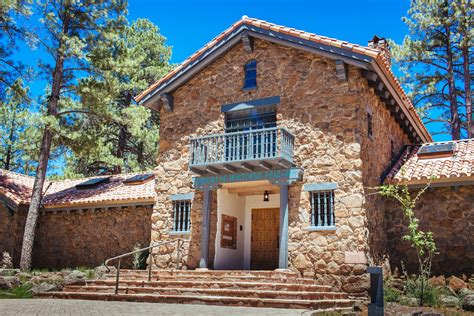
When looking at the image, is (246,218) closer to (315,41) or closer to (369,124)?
(369,124)

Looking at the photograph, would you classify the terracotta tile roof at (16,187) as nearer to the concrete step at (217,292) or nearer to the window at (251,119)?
the concrete step at (217,292)

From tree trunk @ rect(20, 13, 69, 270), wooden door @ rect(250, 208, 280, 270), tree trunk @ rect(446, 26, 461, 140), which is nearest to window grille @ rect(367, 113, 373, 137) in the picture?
wooden door @ rect(250, 208, 280, 270)

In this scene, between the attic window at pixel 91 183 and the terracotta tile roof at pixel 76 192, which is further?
the attic window at pixel 91 183

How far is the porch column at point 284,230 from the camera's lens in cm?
1392

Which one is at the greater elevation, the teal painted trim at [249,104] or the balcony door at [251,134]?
the teal painted trim at [249,104]

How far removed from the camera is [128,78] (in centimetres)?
2906

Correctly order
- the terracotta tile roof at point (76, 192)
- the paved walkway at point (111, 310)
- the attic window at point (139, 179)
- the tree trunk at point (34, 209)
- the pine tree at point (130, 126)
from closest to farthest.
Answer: the paved walkway at point (111, 310)
the tree trunk at point (34, 209)
the terracotta tile roof at point (76, 192)
the attic window at point (139, 179)
the pine tree at point (130, 126)

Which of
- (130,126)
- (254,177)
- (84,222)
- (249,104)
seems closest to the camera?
(254,177)

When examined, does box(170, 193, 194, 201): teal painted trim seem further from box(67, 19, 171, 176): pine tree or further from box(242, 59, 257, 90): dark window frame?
box(67, 19, 171, 176): pine tree

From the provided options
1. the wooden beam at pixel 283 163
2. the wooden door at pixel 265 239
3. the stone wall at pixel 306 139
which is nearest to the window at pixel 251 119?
the stone wall at pixel 306 139

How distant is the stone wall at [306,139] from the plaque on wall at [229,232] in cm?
49

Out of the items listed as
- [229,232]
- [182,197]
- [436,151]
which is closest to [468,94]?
[436,151]

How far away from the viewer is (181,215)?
16.3 m

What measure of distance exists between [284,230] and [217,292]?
299 cm
